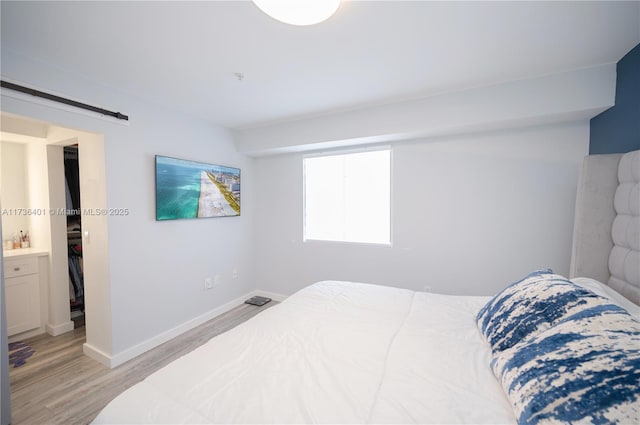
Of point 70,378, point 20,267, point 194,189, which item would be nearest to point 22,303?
point 20,267

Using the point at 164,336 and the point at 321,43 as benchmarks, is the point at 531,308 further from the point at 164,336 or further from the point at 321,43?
the point at 164,336

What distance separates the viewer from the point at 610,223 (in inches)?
66.5

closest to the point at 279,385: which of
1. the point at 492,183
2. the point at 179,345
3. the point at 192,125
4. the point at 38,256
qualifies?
the point at 179,345

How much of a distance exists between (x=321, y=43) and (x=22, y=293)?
3.86m

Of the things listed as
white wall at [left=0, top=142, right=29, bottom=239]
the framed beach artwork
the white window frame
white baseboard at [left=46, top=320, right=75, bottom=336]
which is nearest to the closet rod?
the framed beach artwork

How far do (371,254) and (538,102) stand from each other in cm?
212

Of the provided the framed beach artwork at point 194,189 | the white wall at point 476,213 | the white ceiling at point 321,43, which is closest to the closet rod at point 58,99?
the white ceiling at point 321,43

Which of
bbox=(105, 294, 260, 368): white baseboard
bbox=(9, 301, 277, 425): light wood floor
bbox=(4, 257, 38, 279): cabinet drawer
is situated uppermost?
bbox=(4, 257, 38, 279): cabinet drawer

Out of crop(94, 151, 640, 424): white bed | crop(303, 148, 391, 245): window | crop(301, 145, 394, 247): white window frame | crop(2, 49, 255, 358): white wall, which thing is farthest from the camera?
crop(303, 148, 391, 245): window

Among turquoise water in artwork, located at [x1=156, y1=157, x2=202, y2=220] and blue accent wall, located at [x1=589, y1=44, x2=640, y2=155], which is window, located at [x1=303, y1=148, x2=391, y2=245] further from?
blue accent wall, located at [x1=589, y1=44, x2=640, y2=155]

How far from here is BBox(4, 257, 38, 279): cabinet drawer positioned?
2.61 m

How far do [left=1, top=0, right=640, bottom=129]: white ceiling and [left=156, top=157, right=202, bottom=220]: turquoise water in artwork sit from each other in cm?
73

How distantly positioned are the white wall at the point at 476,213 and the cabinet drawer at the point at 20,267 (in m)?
3.29

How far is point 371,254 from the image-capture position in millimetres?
3158
